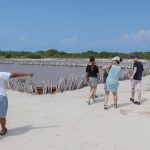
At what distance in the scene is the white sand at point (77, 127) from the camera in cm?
668

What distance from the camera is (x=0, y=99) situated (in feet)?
23.4

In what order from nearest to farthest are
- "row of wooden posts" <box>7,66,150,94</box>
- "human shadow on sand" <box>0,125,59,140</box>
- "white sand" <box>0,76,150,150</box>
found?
"white sand" <box>0,76,150,150</box>
"human shadow on sand" <box>0,125,59,140</box>
"row of wooden posts" <box>7,66,150,94</box>

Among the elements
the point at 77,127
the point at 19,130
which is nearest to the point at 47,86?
the point at 19,130

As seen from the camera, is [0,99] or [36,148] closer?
[36,148]

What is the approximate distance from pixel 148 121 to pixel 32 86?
7567mm

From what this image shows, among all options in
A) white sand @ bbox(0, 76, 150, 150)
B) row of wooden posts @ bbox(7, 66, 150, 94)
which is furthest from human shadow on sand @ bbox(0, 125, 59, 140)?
row of wooden posts @ bbox(7, 66, 150, 94)

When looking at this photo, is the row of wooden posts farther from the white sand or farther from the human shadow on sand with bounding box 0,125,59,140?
the human shadow on sand with bounding box 0,125,59,140

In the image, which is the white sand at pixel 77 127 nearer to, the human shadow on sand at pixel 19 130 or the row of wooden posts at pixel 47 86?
the human shadow on sand at pixel 19 130

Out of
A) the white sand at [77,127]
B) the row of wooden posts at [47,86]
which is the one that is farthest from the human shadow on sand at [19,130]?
the row of wooden posts at [47,86]

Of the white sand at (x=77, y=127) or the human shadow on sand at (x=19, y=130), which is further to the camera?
the human shadow on sand at (x=19, y=130)

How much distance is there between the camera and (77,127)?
25.7 feet

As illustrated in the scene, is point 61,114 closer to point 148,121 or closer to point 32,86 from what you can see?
point 148,121

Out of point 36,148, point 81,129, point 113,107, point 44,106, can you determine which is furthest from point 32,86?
point 36,148

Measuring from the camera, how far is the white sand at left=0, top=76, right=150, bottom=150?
6676mm
